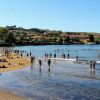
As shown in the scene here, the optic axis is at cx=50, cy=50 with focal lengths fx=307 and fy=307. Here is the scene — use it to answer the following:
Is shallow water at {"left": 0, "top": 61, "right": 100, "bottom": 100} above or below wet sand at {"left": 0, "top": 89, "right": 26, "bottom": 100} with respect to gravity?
below

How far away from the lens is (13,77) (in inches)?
1800

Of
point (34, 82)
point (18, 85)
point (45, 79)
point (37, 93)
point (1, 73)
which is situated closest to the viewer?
point (37, 93)

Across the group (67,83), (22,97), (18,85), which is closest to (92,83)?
(67,83)

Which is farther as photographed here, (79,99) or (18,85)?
(18,85)

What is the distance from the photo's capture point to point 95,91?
3422 cm

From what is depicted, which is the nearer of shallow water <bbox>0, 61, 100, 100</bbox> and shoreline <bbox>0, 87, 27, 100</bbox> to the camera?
shoreline <bbox>0, 87, 27, 100</bbox>

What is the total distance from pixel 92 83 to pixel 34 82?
25.2 feet

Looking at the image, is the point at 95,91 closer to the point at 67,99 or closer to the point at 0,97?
the point at 67,99

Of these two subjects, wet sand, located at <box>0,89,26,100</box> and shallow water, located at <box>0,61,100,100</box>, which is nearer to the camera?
wet sand, located at <box>0,89,26,100</box>

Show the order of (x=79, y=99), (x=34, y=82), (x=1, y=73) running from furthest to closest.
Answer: (x=1, y=73) < (x=34, y=82) < (x=79, y=99)

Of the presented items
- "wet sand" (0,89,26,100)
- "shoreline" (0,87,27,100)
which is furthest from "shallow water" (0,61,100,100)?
"wet sand" (0,89,26,100)

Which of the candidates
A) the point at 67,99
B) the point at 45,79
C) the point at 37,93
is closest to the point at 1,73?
the point at 45,79

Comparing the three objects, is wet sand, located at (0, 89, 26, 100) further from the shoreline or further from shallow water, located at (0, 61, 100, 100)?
shallow water, located at (0, 61, 100, 100)

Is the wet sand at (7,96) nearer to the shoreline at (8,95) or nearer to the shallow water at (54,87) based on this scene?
the shoreline at (8,95)
